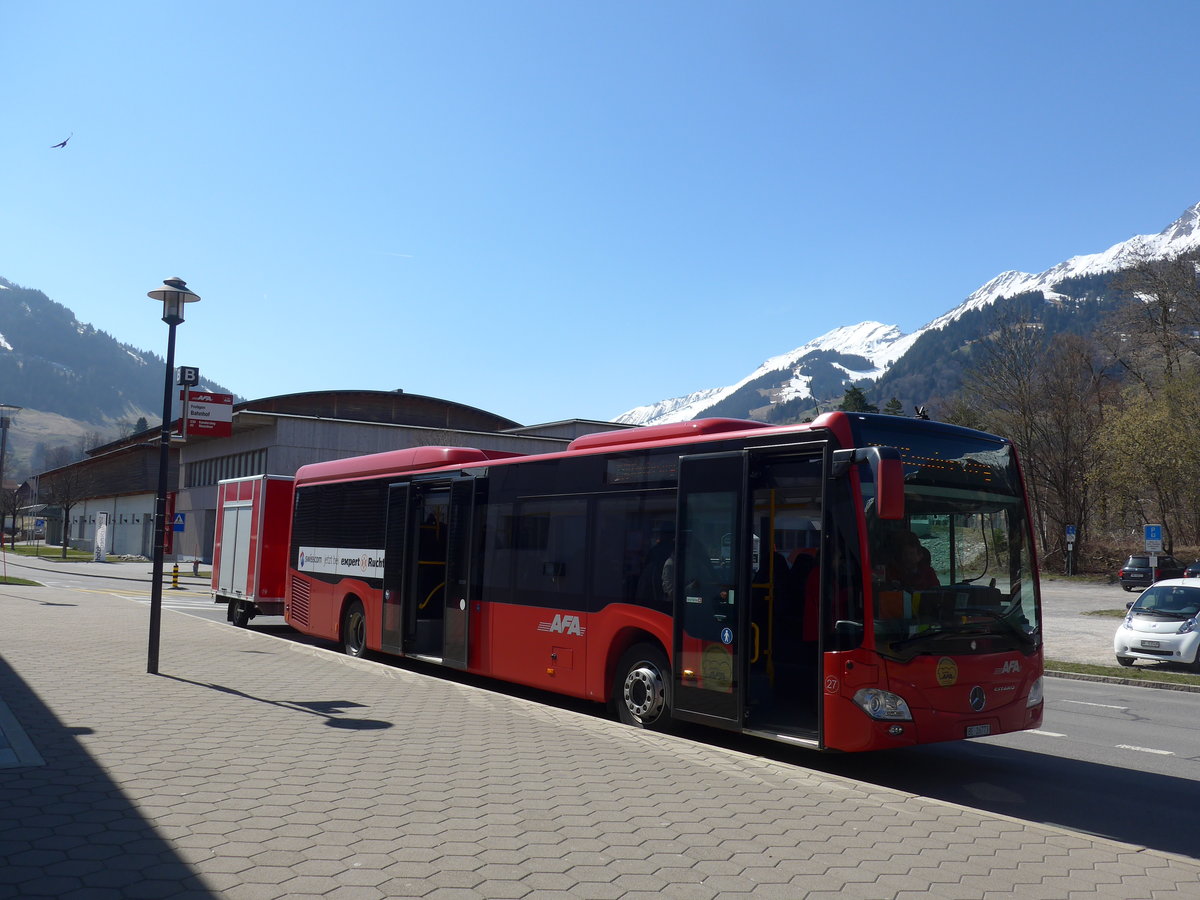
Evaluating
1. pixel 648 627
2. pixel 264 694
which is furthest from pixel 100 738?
pixel 648 627

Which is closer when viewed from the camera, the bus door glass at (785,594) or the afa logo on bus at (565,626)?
the bus door glass at (785,594)

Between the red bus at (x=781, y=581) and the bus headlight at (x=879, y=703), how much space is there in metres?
0.01

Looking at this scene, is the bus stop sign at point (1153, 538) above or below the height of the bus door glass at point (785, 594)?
above

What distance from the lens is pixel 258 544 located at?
2006 cm

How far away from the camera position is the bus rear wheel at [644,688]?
9609mm

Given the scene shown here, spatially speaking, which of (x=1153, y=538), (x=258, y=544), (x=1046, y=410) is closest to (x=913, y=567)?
(x=258, y=544)

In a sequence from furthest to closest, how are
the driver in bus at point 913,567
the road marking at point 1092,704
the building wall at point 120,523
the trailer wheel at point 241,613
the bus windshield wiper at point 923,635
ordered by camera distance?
the building wall at point 120,523 → the trailer wheel at point 241,613 → the road marking at point 1092,704 → the driver in bus at point 913,567 → the bus windshield wiper at point 923,635

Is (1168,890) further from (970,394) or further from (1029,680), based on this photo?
(970,394)

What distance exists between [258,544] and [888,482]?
15585 mm

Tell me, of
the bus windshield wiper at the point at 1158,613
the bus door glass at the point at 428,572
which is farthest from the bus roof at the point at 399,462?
the bus windshield wiper at the point at 1158,613

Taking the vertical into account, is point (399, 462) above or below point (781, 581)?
above

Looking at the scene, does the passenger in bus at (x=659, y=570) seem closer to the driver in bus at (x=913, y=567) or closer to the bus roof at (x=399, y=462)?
the driver in bus at (x=913, y=567)

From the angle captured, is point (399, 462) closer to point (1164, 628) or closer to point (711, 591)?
point (711, 591)

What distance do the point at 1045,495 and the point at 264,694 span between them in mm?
60396
